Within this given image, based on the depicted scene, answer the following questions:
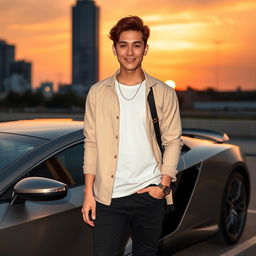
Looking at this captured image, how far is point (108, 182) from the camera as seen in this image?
2742mm

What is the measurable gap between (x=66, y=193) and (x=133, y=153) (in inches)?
18.0

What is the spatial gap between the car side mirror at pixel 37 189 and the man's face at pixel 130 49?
2.43ft

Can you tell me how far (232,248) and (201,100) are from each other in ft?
484

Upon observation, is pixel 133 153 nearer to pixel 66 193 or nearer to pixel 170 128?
pixel 170 128

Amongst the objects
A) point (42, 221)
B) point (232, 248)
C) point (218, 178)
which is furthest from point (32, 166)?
point (232, 248)

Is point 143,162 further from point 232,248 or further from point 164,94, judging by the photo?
point 232,248

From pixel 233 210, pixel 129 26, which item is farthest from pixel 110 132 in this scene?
pixel 233 210

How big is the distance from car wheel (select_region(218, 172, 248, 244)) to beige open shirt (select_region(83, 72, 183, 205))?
2.09m

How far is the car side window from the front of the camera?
10.5ft

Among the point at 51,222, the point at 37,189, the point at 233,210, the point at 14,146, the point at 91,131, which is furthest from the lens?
the point at 233,210

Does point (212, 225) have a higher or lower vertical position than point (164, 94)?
lower

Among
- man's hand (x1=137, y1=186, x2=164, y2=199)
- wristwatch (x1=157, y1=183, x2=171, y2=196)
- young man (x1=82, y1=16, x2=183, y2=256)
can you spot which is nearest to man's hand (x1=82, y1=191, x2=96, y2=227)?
young man (x1=82, y1=16, x2=183, y2=256)

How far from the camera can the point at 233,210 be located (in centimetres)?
509

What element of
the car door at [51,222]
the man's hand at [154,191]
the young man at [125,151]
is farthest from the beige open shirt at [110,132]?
the car door at [51,222]
